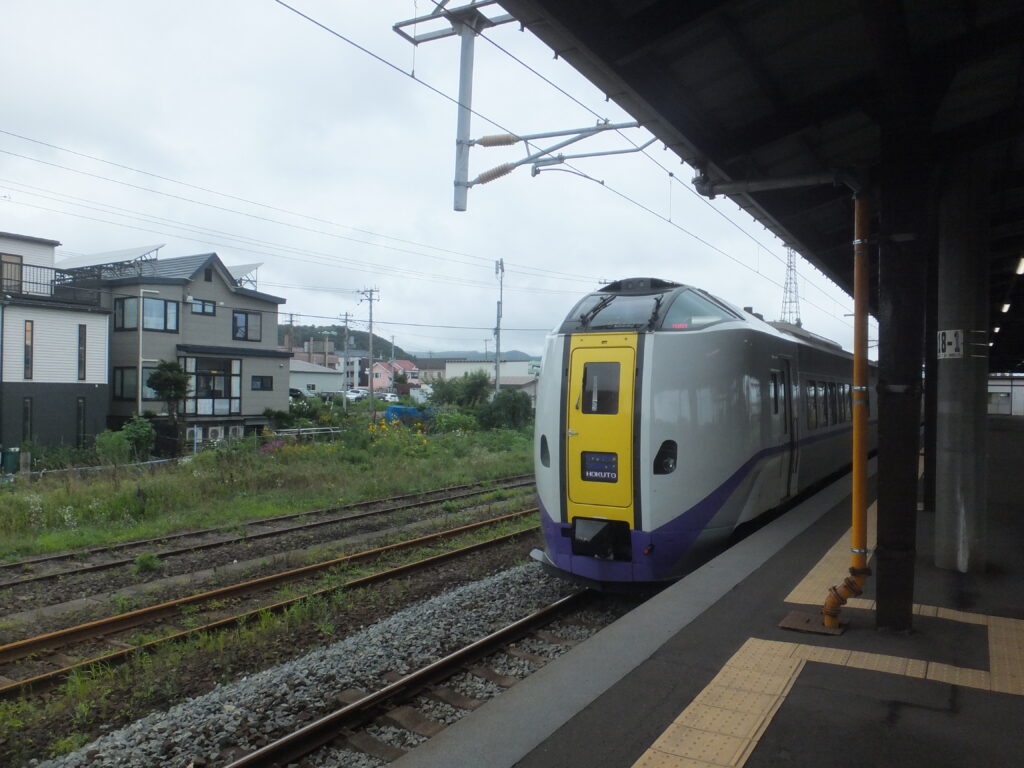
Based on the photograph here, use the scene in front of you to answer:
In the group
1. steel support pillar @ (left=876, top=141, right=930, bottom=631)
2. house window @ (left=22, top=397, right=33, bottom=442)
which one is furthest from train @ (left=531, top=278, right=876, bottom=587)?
house window @ (left=22, top=397, right=33, bottom=442)

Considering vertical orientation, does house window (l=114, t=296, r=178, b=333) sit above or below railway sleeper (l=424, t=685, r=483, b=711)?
above

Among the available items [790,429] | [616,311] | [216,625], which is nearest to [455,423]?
[790,429]

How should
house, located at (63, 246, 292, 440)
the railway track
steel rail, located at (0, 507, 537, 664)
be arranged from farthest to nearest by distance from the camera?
→ house, located at (63, 246, 292, 440)
the railway track
steel rail, located at (0, 507, 537, 664)

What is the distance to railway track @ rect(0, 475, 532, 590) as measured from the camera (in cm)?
960

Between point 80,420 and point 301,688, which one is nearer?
point 301,688

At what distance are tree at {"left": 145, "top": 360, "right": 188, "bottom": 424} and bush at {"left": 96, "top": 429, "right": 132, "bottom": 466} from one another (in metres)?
2.81

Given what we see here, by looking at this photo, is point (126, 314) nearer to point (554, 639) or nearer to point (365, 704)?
point (554, 639)

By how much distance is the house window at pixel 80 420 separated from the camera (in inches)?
996

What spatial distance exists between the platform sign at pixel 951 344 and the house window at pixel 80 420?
26.4 m

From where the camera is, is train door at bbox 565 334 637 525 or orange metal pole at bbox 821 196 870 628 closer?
orange metal pole at bbox 821 196 870 628

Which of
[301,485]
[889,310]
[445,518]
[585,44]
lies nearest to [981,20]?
[889,310]

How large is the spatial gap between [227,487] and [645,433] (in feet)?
39.0

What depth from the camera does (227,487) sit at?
15688 mm

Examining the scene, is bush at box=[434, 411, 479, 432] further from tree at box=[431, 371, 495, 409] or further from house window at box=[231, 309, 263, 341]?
house window at box=[231, 309, 263, 341]
